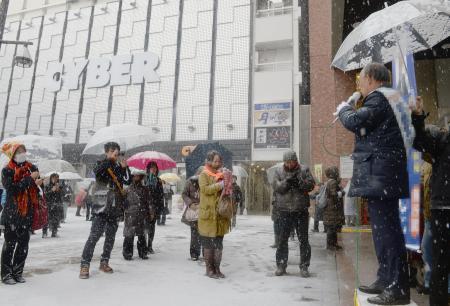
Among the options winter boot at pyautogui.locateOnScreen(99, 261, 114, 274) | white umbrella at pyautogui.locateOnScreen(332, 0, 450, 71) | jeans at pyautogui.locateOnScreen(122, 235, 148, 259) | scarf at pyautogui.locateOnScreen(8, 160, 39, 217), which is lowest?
winter boot at pyautogui.locateOnScreen(99, 261, 114, 274)

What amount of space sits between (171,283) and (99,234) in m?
1.12

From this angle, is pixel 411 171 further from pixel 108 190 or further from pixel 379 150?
pixel 108 190

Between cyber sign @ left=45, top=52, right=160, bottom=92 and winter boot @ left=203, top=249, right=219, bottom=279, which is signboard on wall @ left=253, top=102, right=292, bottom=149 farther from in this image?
winter boot @ left=203, top=249, right=219, bottom=279

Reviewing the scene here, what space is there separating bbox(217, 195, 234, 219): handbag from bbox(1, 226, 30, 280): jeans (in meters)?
2.35

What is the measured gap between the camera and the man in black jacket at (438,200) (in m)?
2.52

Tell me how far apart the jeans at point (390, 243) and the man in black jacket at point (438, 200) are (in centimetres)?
19

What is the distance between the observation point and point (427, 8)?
10.1 feet

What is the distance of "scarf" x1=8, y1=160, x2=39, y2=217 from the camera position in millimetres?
4508

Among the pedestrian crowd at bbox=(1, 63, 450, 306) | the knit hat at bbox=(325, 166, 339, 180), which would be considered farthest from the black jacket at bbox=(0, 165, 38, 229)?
the knit hat at bbox=(325, 166, 339, 180)

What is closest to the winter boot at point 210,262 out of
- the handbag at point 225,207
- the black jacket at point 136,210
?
the handbag at point 225,207

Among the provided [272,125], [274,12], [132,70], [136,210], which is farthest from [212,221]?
[132,70]

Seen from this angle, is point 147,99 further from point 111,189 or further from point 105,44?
point 111,189

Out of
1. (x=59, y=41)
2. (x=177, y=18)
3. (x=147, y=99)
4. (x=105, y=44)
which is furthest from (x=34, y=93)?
(x=177, y=18)

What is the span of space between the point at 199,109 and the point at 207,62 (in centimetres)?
315
